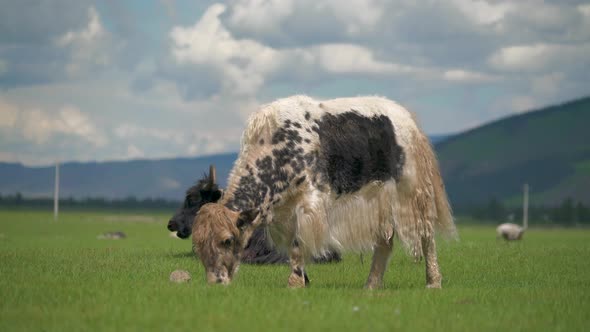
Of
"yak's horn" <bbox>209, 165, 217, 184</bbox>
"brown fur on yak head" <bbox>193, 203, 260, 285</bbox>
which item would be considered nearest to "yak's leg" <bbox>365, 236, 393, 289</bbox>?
"brown fur on yak head" <bbox>193, 203, 260, 285</bbox>

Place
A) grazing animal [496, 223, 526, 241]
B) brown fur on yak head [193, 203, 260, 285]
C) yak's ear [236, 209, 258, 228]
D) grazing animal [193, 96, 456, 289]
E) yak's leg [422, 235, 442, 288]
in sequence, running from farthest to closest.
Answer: grazing animal [496, 223, 526, 241], yak's leg [422, 235, 442, 288], grazing animal [193, 96, 456, 289], yak's ear [236, 209, 258, 228], brown fur on yak head [193, 203, 260, 285]

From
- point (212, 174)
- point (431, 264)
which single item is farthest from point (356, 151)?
point (212, 174)

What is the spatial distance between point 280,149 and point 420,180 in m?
2.67

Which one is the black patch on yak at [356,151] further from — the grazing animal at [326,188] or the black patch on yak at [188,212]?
the black patch on yak at [188,212]

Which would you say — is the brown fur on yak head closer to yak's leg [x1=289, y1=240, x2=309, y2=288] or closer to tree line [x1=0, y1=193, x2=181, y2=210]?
yak's leg [x1=289, y1=240, x2=309, y2=288]

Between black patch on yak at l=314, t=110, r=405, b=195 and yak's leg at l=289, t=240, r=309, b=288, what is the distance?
1.11 m

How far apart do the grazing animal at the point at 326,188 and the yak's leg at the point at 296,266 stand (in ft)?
0.05

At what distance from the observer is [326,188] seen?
13.1m

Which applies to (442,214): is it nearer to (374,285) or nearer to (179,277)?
(374,285)

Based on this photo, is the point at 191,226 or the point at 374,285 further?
the point at 191,226

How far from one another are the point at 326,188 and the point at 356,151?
84cm

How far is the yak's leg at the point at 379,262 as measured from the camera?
46.2ft

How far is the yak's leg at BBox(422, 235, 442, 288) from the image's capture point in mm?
14281

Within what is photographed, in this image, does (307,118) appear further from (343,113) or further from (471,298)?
(471,298)
